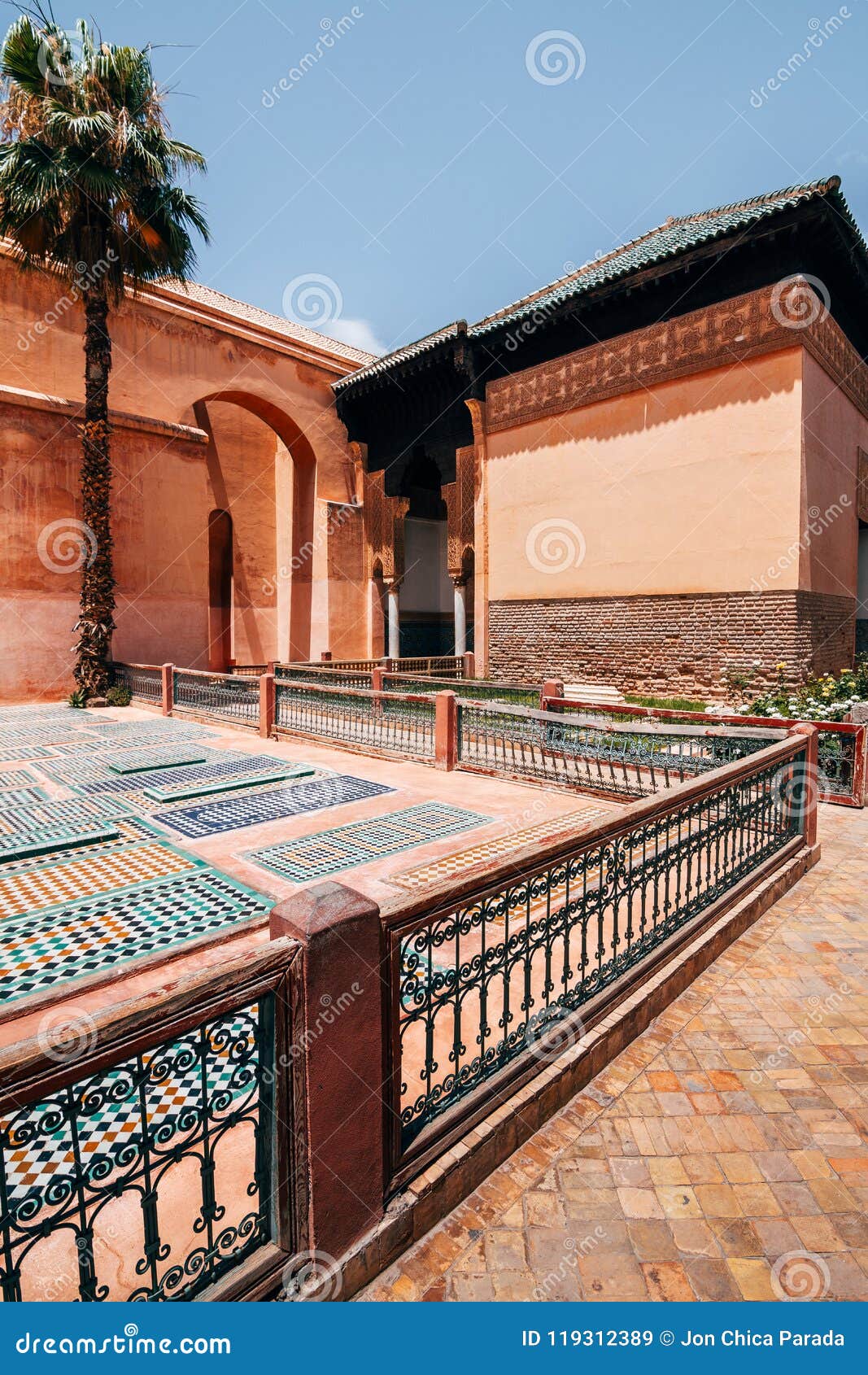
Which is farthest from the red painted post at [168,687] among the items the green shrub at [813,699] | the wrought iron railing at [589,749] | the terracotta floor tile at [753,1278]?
the terracotta floor tile at [753,1278]

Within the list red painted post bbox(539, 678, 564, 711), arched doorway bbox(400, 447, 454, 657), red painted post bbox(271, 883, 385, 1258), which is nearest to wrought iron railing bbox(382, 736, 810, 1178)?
red painted post bbox(271, 883, 385, 1258)

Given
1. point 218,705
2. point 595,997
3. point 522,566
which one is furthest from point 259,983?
point 522,566

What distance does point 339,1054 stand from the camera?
1.78 m

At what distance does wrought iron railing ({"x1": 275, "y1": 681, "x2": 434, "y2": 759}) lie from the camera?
9148 millimetres

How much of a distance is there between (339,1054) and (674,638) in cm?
1258

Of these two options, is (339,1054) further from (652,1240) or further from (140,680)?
(140,680)

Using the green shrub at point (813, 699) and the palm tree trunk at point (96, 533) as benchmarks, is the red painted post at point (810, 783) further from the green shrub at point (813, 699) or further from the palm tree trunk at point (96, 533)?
the palm tree trunk at point (96, 533)

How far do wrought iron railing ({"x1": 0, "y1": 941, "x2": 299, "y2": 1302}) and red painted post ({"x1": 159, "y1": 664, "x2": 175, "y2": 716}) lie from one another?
11.7m

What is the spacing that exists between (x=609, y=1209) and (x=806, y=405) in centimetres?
1268

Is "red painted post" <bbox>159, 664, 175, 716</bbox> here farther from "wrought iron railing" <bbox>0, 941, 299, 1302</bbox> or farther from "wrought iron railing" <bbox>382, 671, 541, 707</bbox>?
"wrought iron railing" <bbox>0, 941, 299, 1302</bbox>

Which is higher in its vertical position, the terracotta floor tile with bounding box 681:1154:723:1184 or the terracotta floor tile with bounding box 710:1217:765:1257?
the terracotta floor tile with bounding box 710:1217:765:1257

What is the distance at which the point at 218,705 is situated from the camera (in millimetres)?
12523

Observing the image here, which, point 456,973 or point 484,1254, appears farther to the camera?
point 456,973

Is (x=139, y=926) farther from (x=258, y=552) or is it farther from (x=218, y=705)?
(x=258, y=552)
